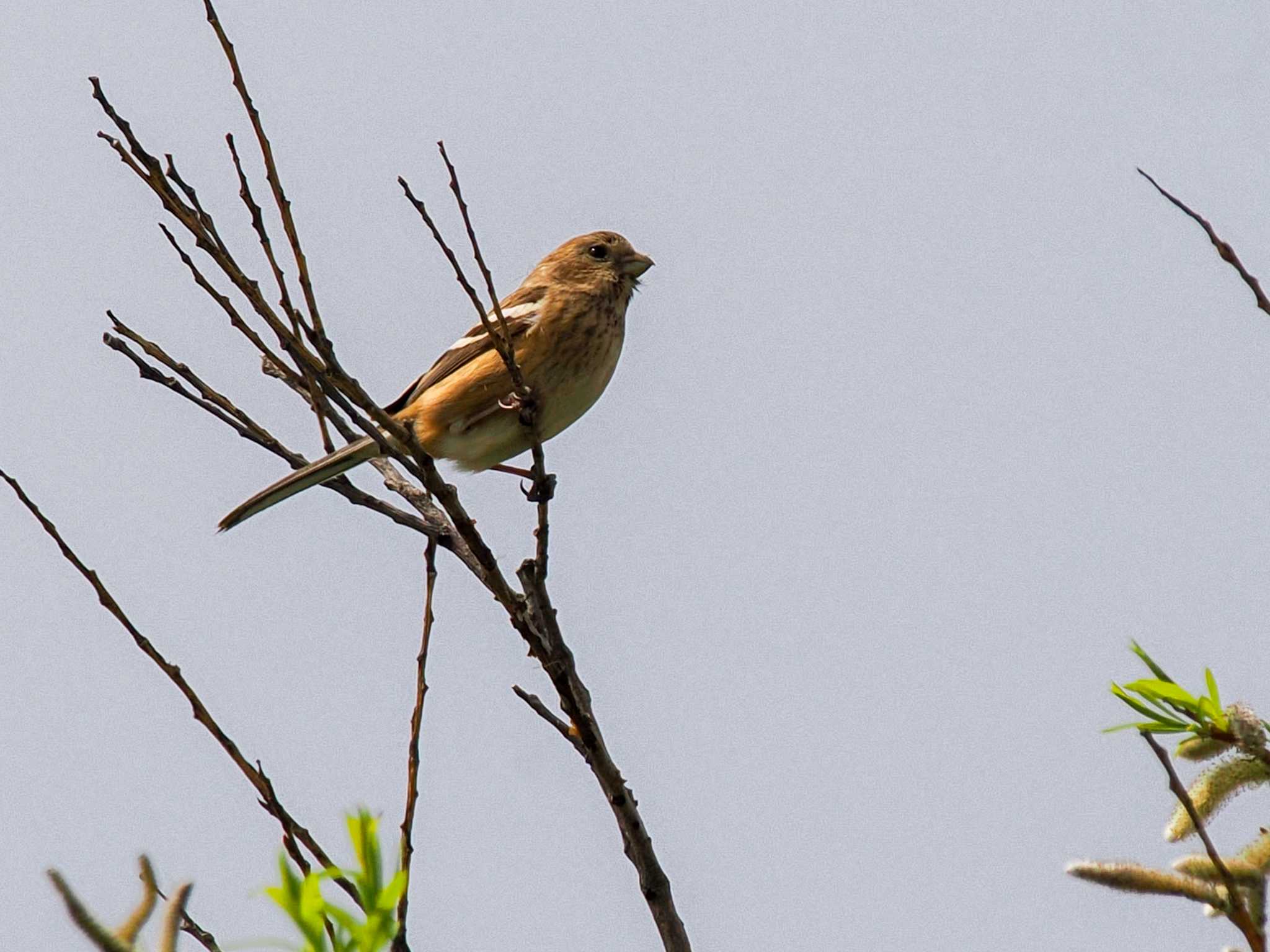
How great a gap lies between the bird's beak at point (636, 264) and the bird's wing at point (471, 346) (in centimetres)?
57

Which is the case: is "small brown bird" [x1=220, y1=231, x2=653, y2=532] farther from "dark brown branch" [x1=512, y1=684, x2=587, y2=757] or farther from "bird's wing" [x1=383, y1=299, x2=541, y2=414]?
"dark brown branch" [x1=512, y1=684, x2=587, y2=757]

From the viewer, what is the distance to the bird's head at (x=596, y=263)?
23.6ft

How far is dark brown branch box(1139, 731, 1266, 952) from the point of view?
77.0 inches

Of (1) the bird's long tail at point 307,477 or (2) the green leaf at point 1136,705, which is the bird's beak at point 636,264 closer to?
(1) the bird's long tail at point 307,477

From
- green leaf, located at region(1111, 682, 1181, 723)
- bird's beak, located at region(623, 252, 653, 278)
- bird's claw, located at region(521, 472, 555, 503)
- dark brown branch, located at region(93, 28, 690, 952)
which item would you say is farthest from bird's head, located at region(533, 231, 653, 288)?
green leaf, located at region(1111, 682, 1181, 723)

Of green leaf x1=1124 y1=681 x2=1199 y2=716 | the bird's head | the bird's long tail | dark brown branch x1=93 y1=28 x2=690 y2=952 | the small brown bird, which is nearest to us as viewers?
green leaf x1=1124 y1=681 x2=1199 y2=716

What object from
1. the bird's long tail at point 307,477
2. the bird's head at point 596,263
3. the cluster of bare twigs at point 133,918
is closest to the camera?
the cluster of bare twigs at point 133,918

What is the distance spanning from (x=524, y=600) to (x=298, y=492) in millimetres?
2005

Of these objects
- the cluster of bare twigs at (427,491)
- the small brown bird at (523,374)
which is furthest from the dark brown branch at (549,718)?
the small brown bird at (523,374)

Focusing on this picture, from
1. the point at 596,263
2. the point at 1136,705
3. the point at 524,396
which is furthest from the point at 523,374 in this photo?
the point at 1136,705

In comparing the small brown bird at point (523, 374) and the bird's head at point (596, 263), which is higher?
the bird's head at point (596, 263)

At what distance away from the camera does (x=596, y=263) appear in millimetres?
7359

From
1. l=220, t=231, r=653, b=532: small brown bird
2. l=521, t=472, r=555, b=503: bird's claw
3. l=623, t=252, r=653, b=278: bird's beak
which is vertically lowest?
l=521, t=472, r=555, b=503: bird's claw

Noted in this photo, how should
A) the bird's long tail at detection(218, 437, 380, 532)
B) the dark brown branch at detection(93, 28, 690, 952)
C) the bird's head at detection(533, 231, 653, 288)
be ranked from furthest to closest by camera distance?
1. the bird's head at detection(533, 231, 653, 288)
2. the bird's long tail at detection(218, 437, 380, 532)
3. the dark brown branch at detection(93, 28, 690, 952)
